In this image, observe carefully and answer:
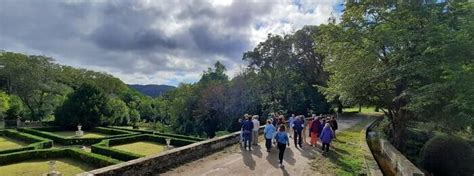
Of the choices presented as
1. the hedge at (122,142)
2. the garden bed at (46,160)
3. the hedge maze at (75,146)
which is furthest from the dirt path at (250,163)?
the hedge at (122,142)

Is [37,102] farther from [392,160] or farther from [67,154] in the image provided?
[392,160]

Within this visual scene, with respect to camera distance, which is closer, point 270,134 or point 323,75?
point 270,134

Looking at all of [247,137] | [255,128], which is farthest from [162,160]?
[255,128]

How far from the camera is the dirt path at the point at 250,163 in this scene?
10.9 metres

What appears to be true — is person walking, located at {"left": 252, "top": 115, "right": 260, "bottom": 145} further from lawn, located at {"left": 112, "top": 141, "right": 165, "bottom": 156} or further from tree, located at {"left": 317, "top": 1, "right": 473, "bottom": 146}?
lawn, located at {"left": 112, "top": 141, "right": 165, "bottom": 156}

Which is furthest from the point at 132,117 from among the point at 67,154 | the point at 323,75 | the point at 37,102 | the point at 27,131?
the point at 67,154

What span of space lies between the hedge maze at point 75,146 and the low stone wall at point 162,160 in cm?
740

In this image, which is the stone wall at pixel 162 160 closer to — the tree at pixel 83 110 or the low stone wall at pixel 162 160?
the low stone wall at pixel 162 160

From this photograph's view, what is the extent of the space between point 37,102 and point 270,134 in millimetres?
49701

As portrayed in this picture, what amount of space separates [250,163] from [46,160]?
637 inches

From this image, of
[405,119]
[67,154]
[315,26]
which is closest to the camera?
[405,119]

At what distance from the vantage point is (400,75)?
15.3m

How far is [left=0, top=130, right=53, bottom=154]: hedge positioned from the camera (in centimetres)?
2363

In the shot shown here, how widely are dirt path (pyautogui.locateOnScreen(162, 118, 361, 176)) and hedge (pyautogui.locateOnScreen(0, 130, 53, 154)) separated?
1662 cm
